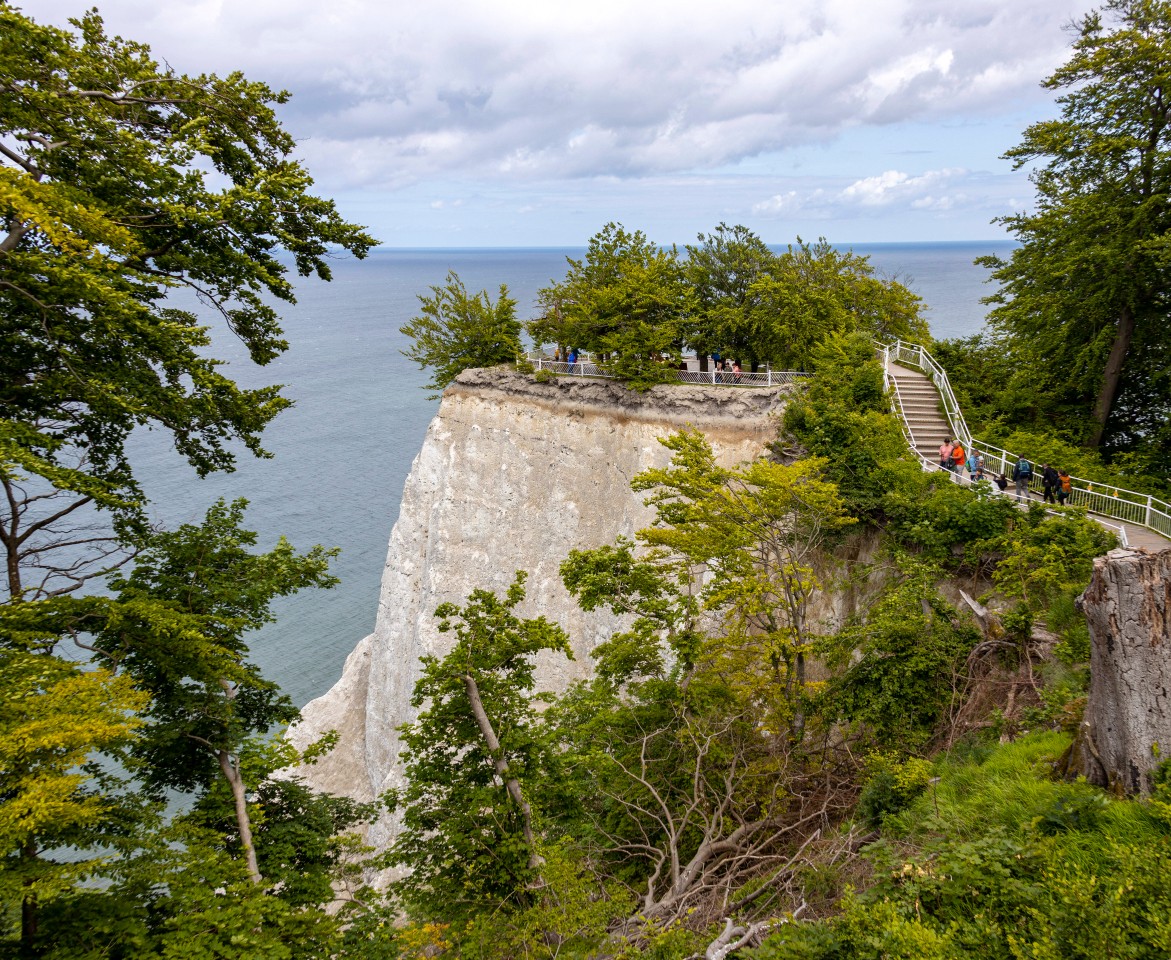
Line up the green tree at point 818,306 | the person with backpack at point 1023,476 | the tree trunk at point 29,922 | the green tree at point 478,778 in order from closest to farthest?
the tree trunk at point 29,922, the green tree at point 478,778, the person with backpack at point 1023,476, the green tree at point 818,306

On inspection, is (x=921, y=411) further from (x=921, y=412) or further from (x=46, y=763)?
(x=46, y=763)

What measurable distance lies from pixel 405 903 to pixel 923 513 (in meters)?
14.0

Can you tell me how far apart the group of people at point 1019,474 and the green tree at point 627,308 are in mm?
12156

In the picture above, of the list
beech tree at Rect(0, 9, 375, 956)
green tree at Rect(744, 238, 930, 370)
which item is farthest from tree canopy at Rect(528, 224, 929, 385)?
beech tree at Rect(0, 9, 375, 956)

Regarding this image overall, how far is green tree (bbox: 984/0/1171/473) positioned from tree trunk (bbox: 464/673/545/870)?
1913 cm

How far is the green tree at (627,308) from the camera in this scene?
91.4 ft

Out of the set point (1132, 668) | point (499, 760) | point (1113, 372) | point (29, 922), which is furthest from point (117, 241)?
point (1113, 372)

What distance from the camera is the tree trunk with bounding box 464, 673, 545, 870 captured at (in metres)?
11.4

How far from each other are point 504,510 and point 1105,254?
23942 mm

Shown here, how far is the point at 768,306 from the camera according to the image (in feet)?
90.1

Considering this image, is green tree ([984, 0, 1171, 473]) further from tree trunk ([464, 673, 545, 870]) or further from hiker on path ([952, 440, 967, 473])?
tree trunk ([464, 673, 545, 870])

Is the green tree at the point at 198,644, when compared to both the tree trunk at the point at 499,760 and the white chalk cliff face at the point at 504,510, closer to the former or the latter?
the tree trunk at the point at 499,760

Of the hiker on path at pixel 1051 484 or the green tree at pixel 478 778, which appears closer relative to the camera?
the green tree at pixel 478 778

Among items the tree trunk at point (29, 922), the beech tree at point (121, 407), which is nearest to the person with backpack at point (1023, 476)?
the beech tree at point (121, 407)
